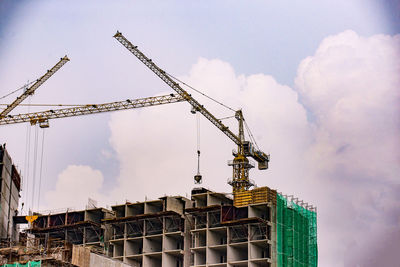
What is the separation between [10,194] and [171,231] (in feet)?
108

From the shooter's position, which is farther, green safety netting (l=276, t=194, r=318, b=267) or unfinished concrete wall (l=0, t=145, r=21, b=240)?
green safety netting (l=276, t=194, r=318, b=267)

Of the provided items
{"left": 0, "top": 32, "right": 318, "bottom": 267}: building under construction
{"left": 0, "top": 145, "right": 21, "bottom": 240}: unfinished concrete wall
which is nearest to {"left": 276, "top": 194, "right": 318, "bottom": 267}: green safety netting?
{"left": 0, "top": 32, "right": 318, "bottom": 267}: building under construction

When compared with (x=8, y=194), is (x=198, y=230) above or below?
below

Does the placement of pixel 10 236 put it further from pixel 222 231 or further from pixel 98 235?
pixel 222 231

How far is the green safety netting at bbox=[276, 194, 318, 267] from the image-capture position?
167m

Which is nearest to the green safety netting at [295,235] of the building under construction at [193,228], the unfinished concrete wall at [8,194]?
the building under construction at [193,228]

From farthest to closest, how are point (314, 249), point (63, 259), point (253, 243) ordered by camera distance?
point (314, 249) → point (253, 243) → point (63, 259)

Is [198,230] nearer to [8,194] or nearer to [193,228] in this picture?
[193,228]

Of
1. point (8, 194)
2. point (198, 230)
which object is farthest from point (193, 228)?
point (8, 194)

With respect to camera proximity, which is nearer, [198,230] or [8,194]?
[8,194]

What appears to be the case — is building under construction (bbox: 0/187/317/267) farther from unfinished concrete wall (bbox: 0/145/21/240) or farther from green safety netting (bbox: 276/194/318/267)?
unfinished concrete wall (bbox: 0/145/21/240)

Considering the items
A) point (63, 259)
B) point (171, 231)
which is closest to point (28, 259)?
point (63, 259)

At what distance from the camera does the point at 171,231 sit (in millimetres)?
179875

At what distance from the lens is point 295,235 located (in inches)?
6777
